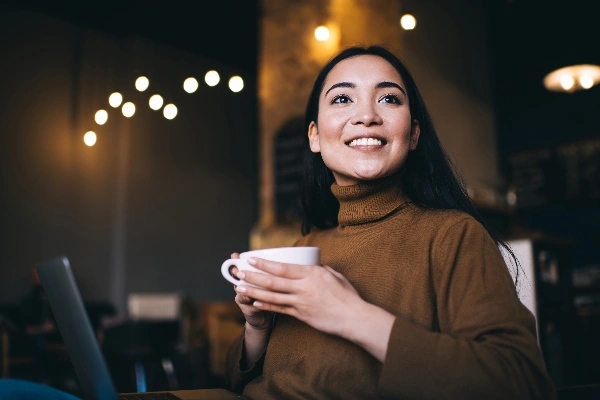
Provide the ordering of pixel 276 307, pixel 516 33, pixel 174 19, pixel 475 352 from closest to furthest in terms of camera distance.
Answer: pixel 475 352
pixel 276 307
pixel 516 33
pixel 174 19

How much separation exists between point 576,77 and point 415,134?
4.64 m

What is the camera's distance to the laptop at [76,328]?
714 millimetres

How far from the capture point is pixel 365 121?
41.6 inches

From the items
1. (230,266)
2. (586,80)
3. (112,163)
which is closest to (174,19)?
(112,163)

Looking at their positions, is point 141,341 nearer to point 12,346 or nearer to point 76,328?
point 12,346

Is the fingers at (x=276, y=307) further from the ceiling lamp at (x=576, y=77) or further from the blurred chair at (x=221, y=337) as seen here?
the ceiling lamp at (x=576, y=77)

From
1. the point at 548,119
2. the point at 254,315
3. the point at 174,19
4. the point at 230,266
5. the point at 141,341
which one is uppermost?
the point at 174,19

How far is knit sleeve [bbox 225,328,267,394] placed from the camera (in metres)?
1.15

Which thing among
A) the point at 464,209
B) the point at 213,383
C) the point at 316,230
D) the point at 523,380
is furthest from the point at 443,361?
the point at 213,383

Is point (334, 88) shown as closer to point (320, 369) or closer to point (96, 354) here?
point (320, 369)

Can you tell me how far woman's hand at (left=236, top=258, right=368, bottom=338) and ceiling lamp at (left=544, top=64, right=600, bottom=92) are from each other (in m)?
5.01

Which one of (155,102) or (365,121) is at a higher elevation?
(155,102)

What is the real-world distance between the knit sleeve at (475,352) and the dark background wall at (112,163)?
548 centimetres

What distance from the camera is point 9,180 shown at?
639 centimetres
